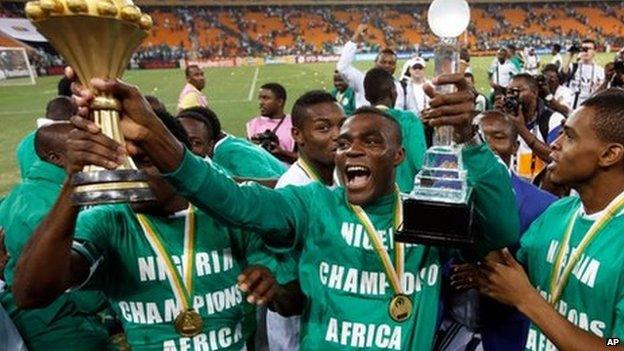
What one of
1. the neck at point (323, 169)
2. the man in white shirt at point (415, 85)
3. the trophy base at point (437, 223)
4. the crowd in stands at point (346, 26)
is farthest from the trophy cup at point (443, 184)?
the crowd in stands at point (346, 26)

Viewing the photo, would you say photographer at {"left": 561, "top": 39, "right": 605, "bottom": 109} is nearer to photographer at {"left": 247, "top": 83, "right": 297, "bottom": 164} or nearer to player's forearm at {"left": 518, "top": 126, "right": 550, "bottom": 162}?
player's forearm at {"left": 518, "top": 126, "right": 550, "bottom": 162}

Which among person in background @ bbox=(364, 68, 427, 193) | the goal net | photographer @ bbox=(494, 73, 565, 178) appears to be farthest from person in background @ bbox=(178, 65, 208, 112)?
the goal net

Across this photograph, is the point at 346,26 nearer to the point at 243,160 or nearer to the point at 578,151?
the point at 243,160

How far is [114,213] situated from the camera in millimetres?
2115

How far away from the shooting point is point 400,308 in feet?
6.91

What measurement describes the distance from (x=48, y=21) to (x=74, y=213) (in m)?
0.55

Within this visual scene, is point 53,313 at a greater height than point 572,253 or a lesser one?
lesser

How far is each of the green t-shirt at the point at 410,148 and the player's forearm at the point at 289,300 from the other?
4.35 ft

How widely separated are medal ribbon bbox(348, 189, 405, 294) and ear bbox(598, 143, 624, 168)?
78 cm

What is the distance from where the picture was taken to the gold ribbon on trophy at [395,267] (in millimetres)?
2104

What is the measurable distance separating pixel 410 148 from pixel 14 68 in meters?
30.5

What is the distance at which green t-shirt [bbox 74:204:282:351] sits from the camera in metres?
2.07

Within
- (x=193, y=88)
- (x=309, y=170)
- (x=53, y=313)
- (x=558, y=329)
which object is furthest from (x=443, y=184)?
(x=193, y=88)

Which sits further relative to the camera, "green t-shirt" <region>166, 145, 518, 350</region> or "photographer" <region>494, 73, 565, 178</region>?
"photographer" <region>494, 73, 565, 178</region>
